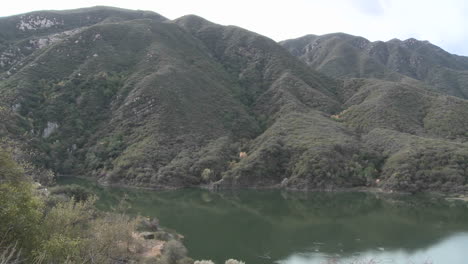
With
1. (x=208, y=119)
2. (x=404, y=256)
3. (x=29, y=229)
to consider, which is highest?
(x=29, y=229)

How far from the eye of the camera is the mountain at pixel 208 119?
307 feet

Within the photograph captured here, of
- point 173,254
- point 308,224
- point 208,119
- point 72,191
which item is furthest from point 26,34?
point 173,254

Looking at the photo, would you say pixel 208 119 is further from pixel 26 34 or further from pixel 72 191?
pixel 26 34

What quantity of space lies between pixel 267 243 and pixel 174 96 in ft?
245

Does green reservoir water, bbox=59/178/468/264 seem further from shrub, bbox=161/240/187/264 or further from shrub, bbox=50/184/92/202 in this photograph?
shrub, bbox=50/184/92/202

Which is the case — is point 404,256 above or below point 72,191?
below

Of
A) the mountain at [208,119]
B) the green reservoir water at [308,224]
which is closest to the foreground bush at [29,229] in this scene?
the green reservoir water at [308,224]

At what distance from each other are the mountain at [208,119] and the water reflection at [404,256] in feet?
128

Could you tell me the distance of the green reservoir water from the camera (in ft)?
150

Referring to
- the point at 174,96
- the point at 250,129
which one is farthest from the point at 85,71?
the point at 250,129

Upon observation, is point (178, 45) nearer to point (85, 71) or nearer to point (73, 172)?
point (85, 71)

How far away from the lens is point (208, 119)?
Answer: 117m

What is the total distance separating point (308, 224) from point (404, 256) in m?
17.9

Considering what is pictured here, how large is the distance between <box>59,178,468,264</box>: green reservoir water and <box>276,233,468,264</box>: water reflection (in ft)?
0.32
